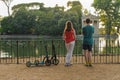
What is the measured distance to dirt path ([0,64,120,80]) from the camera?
9.76 m

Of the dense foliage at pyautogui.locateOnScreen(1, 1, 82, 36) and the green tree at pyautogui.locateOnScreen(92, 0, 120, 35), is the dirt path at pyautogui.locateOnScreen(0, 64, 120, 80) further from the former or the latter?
the green tree at pyautogui.locateOnScreen(92, 0, 120, 35)

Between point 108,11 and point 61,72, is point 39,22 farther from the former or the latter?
point 61,72

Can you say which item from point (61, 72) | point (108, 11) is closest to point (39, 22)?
point (108, 11)

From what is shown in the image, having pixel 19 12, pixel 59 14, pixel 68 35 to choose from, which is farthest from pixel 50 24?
pixel 68 35

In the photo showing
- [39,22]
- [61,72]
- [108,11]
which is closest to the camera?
[61,72]

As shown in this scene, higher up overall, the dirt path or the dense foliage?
the dense foliage

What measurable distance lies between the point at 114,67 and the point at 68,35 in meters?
1.93

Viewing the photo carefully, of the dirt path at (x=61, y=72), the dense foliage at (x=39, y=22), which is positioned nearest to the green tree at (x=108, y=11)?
the dense foliage at (x=39, y=22)

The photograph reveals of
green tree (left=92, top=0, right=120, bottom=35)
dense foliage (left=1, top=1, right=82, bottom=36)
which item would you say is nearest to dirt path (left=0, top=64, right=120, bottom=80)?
dense foliage (left=1, top=1, right=82, bottom=36)

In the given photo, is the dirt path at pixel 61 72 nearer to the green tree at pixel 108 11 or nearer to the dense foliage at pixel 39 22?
the dense foliage at pixel 39 22

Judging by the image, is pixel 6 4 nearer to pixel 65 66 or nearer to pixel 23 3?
pixel 23 3

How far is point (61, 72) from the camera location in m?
10.7

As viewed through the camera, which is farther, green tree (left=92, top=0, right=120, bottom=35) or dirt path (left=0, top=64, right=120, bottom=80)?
green tree (left=92, top=0, right=120, bottom=35)

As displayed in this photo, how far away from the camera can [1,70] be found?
11.4 meters
